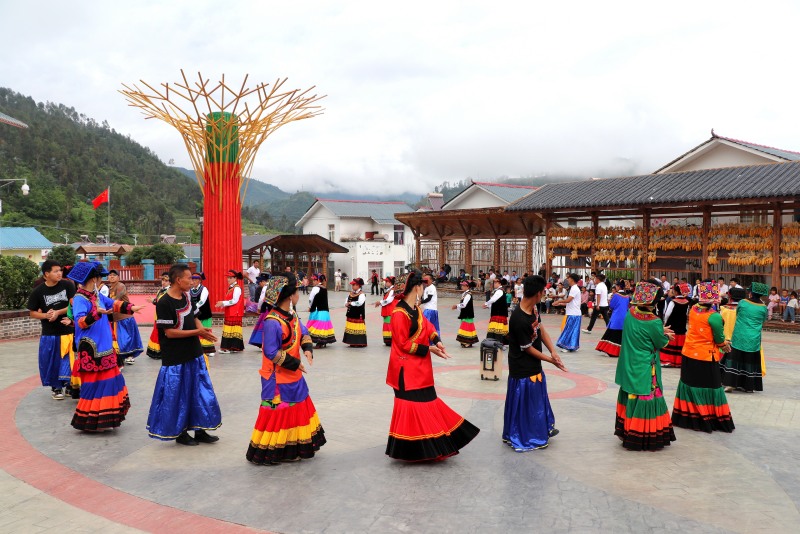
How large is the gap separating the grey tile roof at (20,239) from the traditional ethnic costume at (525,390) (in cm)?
4283

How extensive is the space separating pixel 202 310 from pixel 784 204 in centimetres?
1575

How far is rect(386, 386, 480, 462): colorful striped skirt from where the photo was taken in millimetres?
6336

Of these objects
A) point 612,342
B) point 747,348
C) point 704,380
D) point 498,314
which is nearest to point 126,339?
point 498,314

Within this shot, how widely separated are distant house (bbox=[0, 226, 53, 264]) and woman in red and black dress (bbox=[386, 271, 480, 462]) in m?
41.4

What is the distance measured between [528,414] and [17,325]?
44.3ft

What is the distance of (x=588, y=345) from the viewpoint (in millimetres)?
15281

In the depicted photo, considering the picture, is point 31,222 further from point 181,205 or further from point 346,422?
point 346,422

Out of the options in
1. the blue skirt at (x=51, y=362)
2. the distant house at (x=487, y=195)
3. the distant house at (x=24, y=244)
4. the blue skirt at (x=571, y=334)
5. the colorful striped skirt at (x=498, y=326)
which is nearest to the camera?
the blue skirt at (x=51, y=362)

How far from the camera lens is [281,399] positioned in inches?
247

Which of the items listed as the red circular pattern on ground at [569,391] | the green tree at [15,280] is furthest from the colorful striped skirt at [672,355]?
the green tree at [15,280]

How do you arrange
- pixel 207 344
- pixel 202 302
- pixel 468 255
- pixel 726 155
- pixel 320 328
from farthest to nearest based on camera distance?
pixel 468 255
pixel 726 155
pixel 320 328
pixel 207 344
pixel 202 302

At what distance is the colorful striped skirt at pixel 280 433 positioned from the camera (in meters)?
6.32

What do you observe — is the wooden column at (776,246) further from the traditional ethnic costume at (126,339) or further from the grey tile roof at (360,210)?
the grey tile roof at (360,210)

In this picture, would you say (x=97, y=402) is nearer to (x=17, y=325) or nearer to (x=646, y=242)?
(x=17, y=325)
